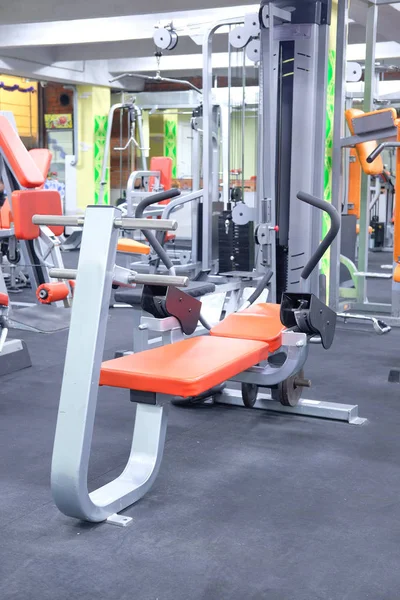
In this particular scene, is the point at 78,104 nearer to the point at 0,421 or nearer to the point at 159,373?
the point at 0,421

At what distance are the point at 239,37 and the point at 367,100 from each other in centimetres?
137

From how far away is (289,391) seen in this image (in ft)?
10.3

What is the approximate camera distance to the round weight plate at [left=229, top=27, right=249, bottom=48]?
4176mm

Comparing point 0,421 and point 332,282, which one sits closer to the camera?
point 0,421

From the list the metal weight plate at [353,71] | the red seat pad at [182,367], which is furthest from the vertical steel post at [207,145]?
the red seat pad at [182,367]

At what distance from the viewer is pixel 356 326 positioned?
516 centimetres

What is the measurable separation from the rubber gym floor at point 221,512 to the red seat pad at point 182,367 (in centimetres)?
38

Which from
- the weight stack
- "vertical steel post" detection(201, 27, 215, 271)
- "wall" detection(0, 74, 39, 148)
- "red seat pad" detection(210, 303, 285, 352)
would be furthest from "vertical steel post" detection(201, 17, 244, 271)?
"wall" detection(0, 74, 39, 148)

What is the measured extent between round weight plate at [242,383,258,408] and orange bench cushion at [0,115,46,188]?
2.44 meters

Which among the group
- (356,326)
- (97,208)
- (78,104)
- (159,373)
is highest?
(78,104)

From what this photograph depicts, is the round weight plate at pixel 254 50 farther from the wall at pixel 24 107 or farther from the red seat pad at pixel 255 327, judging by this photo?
the wall at pixel 24 107

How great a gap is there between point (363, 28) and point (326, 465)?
6.55 meters

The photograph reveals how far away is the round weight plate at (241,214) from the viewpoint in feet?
13.8

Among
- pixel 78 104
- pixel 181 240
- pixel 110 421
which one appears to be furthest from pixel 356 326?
pixel 78 104
